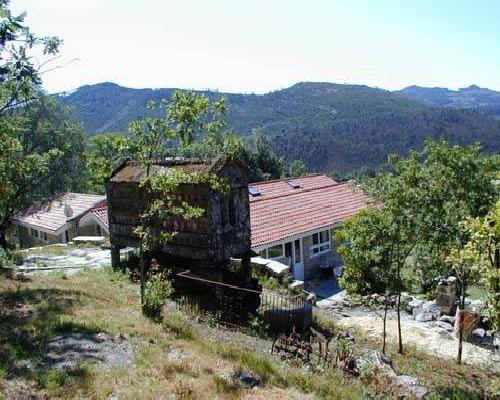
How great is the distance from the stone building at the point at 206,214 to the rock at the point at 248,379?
15.6 feet

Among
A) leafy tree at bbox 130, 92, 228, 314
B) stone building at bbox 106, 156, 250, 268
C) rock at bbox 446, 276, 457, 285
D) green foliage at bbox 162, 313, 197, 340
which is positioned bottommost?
rock at bbox 446, 276, 457, 285

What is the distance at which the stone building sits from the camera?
1208cm

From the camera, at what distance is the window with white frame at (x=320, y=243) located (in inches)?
903

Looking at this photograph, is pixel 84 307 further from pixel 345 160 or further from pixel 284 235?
pixel 345 160

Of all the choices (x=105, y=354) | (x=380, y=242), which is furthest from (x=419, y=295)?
(x=105, y=354)

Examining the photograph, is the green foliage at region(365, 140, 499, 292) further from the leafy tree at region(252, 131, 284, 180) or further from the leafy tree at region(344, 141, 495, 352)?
the leafy tree at region(252, 131, 284, 180)

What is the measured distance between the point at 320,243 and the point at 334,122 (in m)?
136

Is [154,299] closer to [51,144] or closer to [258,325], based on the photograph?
[258,325]

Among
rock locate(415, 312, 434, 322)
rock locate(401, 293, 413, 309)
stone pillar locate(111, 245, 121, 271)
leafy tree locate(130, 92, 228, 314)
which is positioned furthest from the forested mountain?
leafy tree locate(130, 92, 228, 314)

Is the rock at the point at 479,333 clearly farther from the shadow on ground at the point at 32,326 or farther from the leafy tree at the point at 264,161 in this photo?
the leafy tree at the point at 264,161

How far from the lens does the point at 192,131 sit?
9.55m

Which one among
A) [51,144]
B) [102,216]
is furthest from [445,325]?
[51,144]

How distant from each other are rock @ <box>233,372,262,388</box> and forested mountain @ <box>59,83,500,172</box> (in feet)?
362

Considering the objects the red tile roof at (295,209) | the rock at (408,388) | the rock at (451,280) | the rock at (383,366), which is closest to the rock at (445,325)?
the rock at (451,280)
